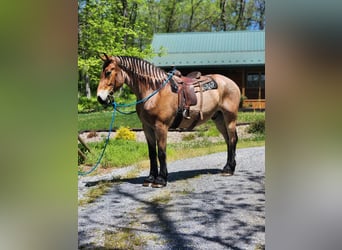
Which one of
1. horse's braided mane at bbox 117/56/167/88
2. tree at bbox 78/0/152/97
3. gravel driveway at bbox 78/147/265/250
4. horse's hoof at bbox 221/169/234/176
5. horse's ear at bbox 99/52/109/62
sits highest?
tree at bbox 78/0/152/97

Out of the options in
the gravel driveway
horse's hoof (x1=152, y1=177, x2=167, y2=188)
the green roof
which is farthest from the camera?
horse's hoof (x1=152, y1=177, x2=167, y2=188)

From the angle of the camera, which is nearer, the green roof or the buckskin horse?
the green roof

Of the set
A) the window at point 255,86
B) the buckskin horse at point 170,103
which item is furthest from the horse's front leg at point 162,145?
the window at point 255,86

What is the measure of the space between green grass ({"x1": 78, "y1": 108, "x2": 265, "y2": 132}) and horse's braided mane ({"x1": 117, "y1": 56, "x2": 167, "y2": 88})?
1.21ft

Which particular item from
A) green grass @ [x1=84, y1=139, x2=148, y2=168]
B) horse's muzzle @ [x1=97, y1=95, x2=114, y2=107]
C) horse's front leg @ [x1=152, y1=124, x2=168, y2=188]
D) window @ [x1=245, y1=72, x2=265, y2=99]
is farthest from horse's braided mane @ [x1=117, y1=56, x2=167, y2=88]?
window @ [x1=245, y1=72, x2=265, y2=99]

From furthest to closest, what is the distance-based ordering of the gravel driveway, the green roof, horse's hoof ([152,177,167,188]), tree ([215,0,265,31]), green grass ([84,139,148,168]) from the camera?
1. green grass ([84,139,148,168])
2. horse's hoof ([152,177,167,188])
3. the green roof
4. tree ([215,0,265,31])
5. the gravel driveway

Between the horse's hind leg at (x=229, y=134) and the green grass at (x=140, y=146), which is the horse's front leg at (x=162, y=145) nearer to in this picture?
the green grass at (x=140, y=146)

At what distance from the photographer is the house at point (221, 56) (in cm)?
331

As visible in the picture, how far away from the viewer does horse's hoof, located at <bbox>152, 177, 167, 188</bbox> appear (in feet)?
11.3

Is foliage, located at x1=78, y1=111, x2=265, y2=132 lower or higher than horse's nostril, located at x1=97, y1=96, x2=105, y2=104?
lower

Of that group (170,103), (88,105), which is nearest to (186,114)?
(170,103)

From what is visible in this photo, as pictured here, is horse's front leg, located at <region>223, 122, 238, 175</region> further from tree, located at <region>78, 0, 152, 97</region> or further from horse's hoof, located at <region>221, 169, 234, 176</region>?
tree, located at <region>78, 0, 152, 97</region>
